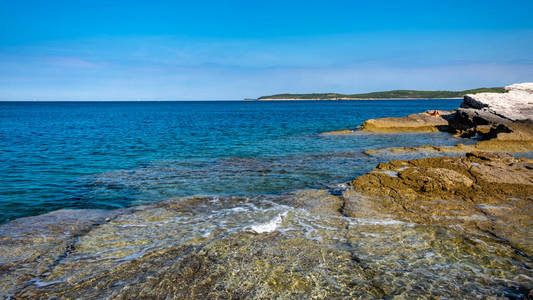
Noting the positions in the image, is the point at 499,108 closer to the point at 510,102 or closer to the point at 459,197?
the point at 510,102

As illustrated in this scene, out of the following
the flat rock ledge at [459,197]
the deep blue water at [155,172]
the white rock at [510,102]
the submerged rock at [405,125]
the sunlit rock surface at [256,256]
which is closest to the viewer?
the sunlit rock surface at [256,256]

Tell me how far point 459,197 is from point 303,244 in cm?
561

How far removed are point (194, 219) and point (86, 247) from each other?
262 cm

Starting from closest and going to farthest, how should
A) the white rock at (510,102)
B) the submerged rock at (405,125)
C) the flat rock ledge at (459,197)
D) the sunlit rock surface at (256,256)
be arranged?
the sunlit rock surface at (256,256), the flat rock ledge at (459,197), the white rock at (510,102), the submerged rock at (405,125)

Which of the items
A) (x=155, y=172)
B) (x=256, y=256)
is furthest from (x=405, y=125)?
(x=256, y=256)

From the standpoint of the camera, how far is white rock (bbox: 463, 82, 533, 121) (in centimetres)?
2398

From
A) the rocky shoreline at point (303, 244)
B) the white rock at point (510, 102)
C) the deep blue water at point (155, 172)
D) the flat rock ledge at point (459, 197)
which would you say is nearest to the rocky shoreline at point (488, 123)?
the white rock at point (510, 102)

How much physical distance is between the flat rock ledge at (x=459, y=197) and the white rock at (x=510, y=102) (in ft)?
49.9

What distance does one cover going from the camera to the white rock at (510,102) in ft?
78.7

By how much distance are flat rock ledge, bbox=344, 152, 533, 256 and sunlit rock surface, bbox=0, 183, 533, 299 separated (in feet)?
0.63

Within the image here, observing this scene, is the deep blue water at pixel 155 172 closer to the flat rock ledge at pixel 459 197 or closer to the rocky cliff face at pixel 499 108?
the flat rock ledge at pixel 459 197

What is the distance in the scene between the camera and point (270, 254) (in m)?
6.44

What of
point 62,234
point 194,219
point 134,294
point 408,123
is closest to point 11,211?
point 62,234

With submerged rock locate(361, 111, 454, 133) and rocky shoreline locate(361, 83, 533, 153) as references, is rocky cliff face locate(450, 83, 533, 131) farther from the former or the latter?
submerged rock locate(361, 111, 454, 133)
